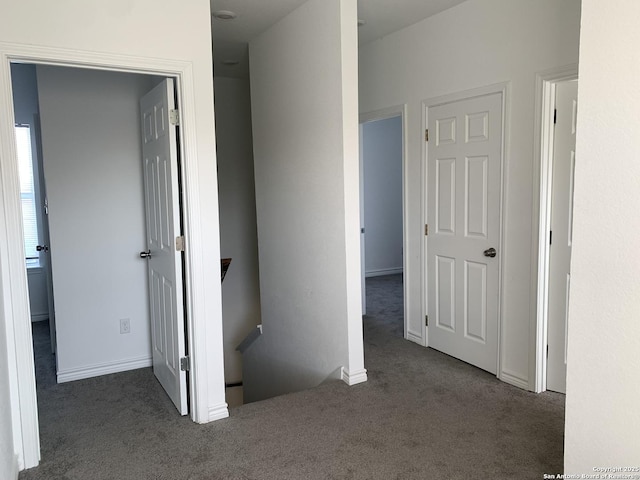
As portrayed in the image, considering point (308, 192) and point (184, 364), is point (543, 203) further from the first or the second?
point (184, 364)

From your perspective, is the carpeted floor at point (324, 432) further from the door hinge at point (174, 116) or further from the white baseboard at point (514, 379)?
the door hinge at point (174, 116)

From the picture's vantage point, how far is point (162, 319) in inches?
138

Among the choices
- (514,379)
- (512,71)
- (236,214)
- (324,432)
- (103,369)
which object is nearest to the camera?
(324,432)

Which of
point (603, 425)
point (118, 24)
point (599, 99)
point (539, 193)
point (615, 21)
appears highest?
point (118, 24)

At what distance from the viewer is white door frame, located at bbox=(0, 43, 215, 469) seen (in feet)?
7.98

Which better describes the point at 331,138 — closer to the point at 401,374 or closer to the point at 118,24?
the point at 118,24

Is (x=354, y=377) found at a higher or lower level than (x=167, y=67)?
lower

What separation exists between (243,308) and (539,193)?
3.78m

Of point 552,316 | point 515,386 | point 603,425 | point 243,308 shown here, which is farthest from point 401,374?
point 243,308

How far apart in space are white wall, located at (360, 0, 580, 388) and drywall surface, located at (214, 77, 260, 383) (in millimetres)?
2411

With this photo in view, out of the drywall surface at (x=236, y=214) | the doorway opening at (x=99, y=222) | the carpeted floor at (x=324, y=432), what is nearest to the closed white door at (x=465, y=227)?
the carpeted floor at (x=324, y=432)

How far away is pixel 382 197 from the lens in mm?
7871

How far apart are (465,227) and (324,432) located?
5.95 ft

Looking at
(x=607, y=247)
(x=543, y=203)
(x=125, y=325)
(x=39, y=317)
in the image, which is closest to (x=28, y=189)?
(x=39, y=317)
